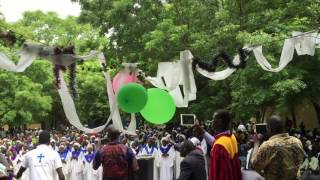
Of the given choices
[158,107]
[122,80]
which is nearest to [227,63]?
[158,107]

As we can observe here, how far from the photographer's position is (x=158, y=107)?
999 cm

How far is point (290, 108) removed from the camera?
16547 millimetres

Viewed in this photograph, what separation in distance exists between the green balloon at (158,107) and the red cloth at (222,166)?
3.43 metres

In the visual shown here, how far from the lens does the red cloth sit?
6.55 m

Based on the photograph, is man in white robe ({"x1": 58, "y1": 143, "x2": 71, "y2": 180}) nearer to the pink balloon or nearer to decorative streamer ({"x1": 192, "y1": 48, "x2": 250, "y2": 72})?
the pink balloon

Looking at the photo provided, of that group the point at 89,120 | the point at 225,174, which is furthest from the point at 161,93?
the point at 89,120

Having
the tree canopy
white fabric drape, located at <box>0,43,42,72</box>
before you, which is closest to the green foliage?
the tree canopy

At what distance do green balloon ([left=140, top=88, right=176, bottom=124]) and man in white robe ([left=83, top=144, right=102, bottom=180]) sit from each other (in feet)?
26.6

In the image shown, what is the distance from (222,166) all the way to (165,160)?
11658 mm

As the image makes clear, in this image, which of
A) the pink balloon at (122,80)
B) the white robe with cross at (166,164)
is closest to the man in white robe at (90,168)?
the white robe with cross at (166,164)

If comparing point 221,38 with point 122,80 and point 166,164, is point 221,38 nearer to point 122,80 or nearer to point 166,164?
point 166,164

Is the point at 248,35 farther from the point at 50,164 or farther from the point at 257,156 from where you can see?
the point at 257,156

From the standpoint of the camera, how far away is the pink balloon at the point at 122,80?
10.0 m

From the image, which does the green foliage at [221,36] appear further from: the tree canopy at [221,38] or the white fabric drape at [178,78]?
the white fabric drape at [178,78]
